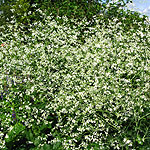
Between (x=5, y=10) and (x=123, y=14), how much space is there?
7.77 metres

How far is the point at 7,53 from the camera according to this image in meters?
5.03

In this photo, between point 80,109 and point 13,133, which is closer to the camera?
point 13,133

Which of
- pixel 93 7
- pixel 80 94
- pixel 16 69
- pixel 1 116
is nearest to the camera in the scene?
pixel 80 94

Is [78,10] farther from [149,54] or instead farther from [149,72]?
[149,72]

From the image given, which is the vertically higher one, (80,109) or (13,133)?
(80,109)

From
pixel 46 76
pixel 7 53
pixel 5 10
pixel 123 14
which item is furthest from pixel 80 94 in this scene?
pixel 5 10

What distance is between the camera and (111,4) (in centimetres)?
710

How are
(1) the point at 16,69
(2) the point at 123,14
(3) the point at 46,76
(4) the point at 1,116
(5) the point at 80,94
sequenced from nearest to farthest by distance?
(5) the point at 80,94
(4) the point at 1,116
(3) the point at 46,76
(1) the point at 16,69
(2) the point at 123,14

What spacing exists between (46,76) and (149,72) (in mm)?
1860

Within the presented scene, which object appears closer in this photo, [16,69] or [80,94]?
[80,94]

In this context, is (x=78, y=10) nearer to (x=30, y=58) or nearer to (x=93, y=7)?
(x=93, y=7)

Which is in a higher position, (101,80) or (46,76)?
(46,76)

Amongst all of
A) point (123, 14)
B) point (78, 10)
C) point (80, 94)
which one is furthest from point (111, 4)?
point (80, 94)

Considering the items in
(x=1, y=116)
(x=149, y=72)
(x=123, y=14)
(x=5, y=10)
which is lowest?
(x=1, y=116)
